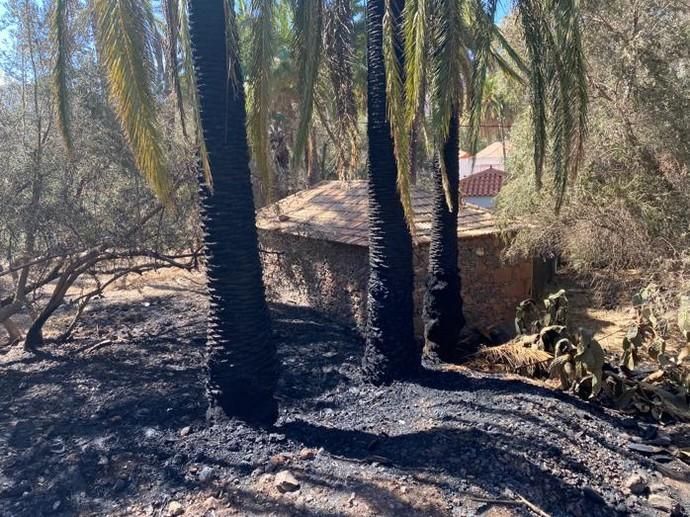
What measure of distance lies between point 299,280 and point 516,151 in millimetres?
5563

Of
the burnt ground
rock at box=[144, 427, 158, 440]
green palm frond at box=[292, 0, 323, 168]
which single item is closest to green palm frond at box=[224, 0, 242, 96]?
green palm frond at box=[292, 0, 323, 168]

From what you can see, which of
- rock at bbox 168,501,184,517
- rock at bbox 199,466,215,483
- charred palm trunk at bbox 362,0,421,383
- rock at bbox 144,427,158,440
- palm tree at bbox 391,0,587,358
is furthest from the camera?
charred palm trunk at bbox 362,0,421,383

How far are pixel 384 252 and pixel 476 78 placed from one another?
2.28 metres

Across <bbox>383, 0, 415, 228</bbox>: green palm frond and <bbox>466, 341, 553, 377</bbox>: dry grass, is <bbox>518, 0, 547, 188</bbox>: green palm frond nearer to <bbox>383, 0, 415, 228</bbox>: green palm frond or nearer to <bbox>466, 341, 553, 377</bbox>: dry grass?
<bbox>383, 0, 415, 228</bbox>: green palm frond

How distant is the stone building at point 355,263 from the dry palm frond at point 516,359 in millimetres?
1668

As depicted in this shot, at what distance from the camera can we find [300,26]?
20.3 ft

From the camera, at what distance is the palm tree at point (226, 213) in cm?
513

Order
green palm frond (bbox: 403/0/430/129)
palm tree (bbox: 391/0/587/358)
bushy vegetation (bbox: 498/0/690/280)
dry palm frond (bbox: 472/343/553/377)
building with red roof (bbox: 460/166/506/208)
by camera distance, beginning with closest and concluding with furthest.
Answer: green palm frond (bbox: 403/0/430/129) → palm tree (bbox: 391/0/587/358) → dry palm frond (bbox: 472/343/553/377) → bushy vegetation (bbox: 498/0/690/280) → building with red roof (bbox: 460/166/506/208)

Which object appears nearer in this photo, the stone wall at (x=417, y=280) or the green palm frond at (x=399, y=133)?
the green palm frond at (x=399, y=133)

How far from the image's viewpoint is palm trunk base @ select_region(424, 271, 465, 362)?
328 inches

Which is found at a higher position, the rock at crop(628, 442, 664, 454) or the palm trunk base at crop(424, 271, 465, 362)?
the palm trunk base at crop(424, 271, 465, 362)

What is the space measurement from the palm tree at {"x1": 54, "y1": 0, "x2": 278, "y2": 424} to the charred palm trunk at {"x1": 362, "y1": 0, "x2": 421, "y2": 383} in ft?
5.70

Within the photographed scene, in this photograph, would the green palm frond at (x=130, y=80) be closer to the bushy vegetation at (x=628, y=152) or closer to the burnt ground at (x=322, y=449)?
the burnt ground at (x=322, y=449)

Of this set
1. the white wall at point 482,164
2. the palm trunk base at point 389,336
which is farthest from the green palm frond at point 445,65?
the white wall at point 482,164
